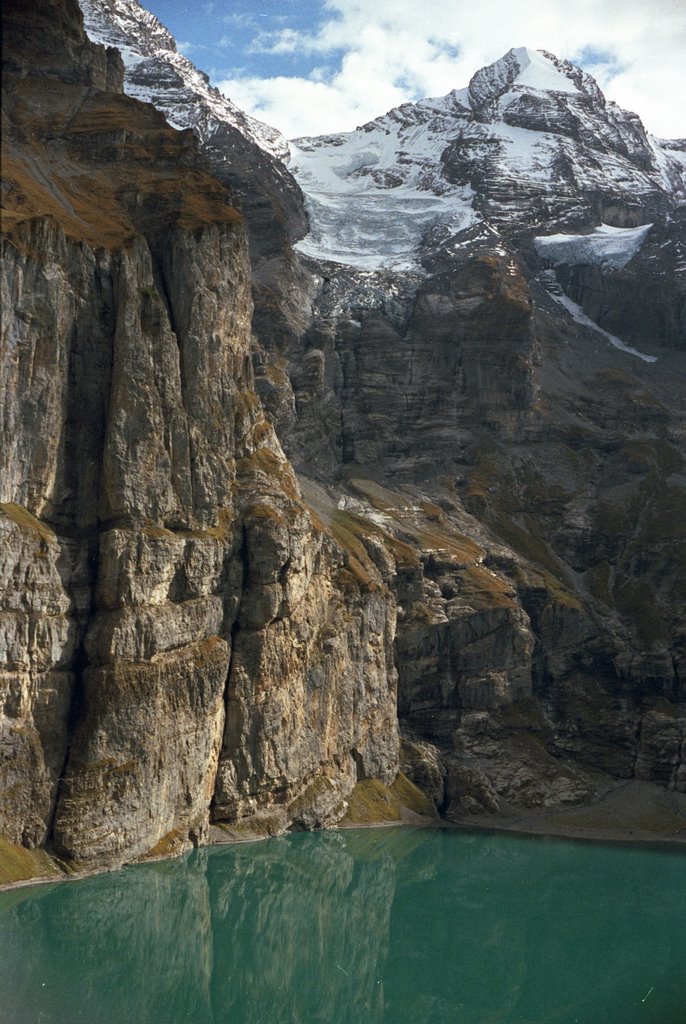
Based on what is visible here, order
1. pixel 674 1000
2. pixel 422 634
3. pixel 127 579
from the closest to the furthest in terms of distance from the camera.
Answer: pixel 674 1000
pixel 127 579
pixel 422 634

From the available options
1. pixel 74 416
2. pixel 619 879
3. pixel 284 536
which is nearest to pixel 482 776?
pixel 619 879

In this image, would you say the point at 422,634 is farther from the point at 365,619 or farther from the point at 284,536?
the point at 284,536

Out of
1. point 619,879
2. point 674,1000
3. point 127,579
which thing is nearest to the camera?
point 674,1000

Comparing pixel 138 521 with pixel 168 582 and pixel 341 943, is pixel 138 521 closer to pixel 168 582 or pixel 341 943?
pixel 168 582

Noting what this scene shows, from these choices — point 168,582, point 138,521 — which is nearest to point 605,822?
point 168,582

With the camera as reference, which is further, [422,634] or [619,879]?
[422,634]

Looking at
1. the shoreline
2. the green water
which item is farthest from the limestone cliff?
the shoreline

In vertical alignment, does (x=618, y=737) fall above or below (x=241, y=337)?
below

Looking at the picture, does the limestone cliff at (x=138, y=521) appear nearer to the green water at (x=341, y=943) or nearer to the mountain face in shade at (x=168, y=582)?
the mountain face in shade at (x=168, y=582)
